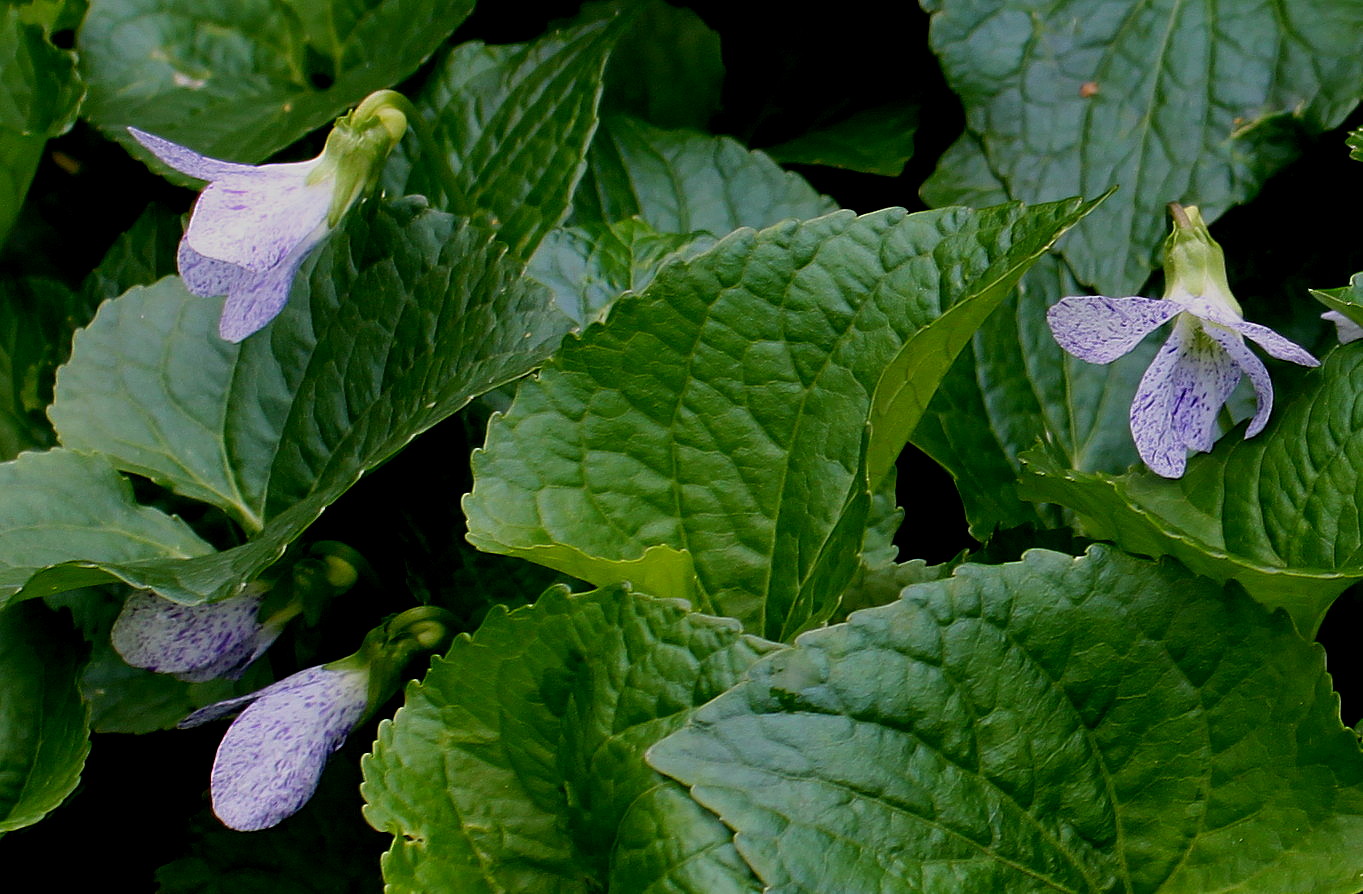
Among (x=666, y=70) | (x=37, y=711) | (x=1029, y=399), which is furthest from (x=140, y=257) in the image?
(x=1029, y=399)

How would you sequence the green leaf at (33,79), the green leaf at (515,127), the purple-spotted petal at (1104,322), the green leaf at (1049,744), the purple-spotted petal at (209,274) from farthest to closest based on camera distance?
the green leaf at (33,79), the green leaf at (515,127), the purple-spotted petal at (209,274), the purple-spotted petal at (1104,322), the green leaf at (1049,744)

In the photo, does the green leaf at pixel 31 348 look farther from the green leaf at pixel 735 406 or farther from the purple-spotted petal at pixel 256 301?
the green leaf at pixel 735 406

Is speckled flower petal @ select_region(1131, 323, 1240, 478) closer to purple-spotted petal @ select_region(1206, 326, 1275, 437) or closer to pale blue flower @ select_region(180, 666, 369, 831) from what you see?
purple-spotted petal @ select_region(1206, 326, 1275, 437)

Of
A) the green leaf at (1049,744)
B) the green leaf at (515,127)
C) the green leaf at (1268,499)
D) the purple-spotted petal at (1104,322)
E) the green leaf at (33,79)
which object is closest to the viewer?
the green leaf at (1049,744)

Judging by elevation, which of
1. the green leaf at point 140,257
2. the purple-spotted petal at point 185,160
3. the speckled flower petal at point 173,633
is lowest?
the speckled flower petal at point 173,633

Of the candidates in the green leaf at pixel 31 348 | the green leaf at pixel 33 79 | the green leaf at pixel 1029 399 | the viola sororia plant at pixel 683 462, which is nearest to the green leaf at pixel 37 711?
the viola sororia plant at pixel 683 462

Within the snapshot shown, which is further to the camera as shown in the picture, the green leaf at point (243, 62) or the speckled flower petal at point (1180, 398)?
the green leaf at point (243, 62)

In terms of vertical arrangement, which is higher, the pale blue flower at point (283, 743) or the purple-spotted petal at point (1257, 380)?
the purple-spotted petal at point (1257, 380)

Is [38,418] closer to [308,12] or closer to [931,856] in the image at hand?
[308,12]

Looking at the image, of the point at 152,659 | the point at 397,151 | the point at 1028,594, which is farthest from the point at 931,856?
the point at 397,151
